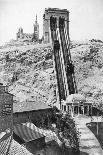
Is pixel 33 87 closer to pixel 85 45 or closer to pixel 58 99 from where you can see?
pixel 58 99

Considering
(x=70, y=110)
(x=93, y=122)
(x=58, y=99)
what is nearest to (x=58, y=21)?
(x=58, y=99)

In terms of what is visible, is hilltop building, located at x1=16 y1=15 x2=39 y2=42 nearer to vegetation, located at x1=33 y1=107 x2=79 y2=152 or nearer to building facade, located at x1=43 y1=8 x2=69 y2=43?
building facade, located at x1=43 y1=8 x2=69 y2=43

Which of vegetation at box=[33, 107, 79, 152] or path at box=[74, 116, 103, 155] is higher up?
vegetation at box=[33, 107, 79, 152]

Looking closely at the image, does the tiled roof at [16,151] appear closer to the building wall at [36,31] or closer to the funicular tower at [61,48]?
the funicular tower at [61,48]

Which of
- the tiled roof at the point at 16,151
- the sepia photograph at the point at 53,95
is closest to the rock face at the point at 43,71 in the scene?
the sepia photograph at the point at 53,95

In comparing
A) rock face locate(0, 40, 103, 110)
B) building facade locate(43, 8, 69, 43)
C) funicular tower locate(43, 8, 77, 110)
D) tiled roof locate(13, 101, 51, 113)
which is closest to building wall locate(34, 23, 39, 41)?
funicular tower locate(43, 8, 77, 110)
